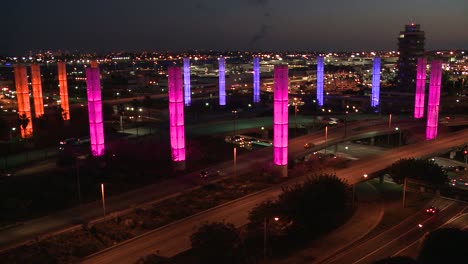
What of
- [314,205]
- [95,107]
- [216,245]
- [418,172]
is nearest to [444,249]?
[216,245]

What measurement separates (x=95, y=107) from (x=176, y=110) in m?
7.07

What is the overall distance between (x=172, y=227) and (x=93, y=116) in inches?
621

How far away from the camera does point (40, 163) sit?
42.7 meters

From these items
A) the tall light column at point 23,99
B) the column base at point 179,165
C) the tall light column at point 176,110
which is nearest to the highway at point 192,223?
the column base at point 179,165

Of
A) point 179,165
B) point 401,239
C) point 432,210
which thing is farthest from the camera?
point 179,165

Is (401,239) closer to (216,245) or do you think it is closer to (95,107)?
(216,245)

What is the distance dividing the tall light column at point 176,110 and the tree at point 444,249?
94.9 ft

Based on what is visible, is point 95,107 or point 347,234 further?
point 95,107

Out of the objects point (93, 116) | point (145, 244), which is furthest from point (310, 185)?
point (93, 116)

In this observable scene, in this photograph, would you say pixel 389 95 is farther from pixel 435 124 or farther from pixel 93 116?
pixel 93 116

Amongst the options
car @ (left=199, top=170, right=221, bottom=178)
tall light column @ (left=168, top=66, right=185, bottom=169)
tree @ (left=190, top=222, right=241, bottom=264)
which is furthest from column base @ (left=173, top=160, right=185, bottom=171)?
tree @ (left=190, top=222, right=241, bottom=264)

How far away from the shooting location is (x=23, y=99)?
5556 cm

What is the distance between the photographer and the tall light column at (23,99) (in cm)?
Result: 5409

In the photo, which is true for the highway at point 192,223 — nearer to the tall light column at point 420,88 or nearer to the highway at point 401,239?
the highway at point 401,239
